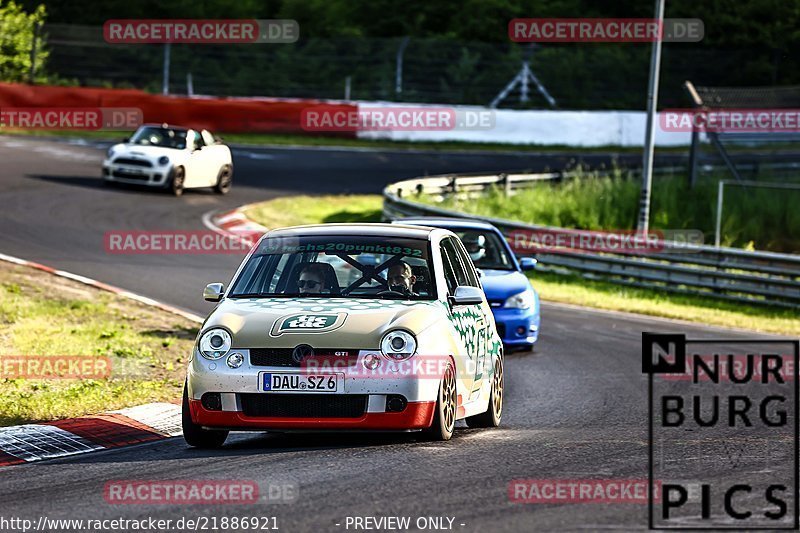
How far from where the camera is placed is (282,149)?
38844 millimetres

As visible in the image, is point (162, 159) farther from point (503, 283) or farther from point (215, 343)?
point (215, 343)

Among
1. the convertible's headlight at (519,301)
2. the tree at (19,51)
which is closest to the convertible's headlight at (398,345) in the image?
the convertible's headlight at (519,301)

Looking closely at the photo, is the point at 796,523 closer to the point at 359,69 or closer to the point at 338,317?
the point at 338,317

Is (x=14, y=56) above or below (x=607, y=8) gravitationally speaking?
below

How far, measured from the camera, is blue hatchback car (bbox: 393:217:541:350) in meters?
14.5

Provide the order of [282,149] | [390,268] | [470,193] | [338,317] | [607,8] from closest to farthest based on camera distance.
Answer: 1. [338,317]
2. [390,268]
3. [470,193]
4. [282,149]
5. [607,8]

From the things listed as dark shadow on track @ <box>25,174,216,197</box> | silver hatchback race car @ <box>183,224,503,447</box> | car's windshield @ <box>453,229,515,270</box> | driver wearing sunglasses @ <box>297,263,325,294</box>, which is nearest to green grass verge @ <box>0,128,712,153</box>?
dark shadow on track @ <box>25,174,216,197</box>

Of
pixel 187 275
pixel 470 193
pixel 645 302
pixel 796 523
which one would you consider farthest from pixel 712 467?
pixel 470 193

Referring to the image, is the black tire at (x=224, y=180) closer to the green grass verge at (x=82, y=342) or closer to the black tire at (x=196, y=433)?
the green grass verge at (x=82, y=342)

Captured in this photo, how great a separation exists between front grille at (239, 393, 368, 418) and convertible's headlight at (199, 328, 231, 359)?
297mm

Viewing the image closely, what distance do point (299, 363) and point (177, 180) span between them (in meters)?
21.2

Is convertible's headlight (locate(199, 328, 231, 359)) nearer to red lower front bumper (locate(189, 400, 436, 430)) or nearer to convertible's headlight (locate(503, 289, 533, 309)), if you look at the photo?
red lower front bumper (locate(189, 400, 436, 430))

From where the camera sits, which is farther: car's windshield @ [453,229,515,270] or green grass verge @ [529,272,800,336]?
green grass verge @ [529,272,800,336]

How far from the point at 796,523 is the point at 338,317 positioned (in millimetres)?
3228
